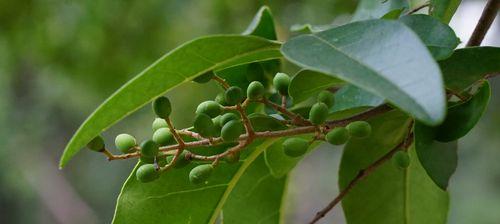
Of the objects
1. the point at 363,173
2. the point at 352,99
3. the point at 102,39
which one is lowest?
the point at 102,39

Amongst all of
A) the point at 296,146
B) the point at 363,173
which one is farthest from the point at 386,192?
the point at 296,146

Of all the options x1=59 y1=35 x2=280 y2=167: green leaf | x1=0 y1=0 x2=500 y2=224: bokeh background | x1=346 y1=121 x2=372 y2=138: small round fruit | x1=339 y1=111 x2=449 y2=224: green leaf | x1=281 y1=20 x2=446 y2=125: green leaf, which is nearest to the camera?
x1=281 y1=20 x2=446 y2=125: green leaf

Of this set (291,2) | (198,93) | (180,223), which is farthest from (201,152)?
(198,93)

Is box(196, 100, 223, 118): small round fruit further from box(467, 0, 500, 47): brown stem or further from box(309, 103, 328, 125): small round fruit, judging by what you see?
box(467, 0, 500, 47): brown stem

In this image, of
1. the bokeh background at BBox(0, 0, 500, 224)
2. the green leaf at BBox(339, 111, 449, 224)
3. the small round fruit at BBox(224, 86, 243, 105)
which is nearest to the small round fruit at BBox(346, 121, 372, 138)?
the small round fruit at BBox(224, 86, 243, 105)

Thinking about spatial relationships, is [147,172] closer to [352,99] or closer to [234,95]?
[234,95]

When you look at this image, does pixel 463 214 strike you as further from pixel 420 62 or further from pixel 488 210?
pixel 420 62
